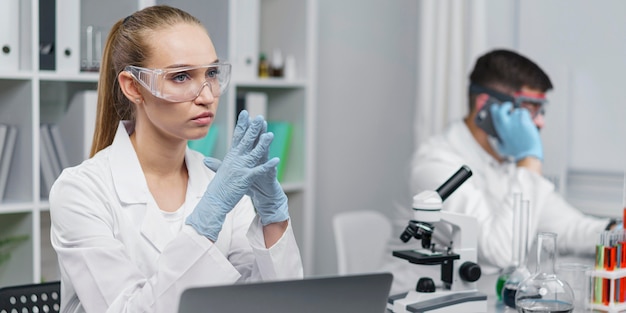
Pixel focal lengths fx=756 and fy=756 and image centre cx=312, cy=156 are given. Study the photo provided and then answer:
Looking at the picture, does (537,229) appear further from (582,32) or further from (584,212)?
(582,32)

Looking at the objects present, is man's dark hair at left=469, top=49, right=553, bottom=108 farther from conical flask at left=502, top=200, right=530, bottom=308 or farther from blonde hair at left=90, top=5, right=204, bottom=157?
blonde hair at left=90, top=5, right=204, bottom=157

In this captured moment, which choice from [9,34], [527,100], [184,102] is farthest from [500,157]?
[9,34]

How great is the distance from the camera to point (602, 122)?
2.93 meters

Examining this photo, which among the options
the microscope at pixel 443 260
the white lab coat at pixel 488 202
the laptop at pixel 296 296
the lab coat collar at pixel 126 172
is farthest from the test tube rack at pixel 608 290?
the lab coat collar at pixel 126 172

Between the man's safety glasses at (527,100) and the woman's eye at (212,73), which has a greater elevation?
the woman's eye at (212,73)

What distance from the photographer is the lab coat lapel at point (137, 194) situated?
1.61m

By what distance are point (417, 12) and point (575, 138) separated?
1055 millimetres

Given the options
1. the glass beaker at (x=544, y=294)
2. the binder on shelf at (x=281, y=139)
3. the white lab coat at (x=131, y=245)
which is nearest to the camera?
the white lab coat at (x=131, y=245)

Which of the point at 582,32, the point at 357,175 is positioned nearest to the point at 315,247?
the point at 357,175

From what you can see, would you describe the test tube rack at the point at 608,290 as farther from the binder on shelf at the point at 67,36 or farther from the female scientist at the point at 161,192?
the binder on shelf at the point at 67,36

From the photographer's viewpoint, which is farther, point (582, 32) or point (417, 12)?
point (417, 12)

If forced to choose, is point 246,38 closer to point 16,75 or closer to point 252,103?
point 252,103

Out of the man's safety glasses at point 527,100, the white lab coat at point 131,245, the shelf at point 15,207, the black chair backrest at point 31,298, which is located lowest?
the black chair backrest at point 31,298

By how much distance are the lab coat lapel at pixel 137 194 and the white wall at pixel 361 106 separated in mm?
1904
